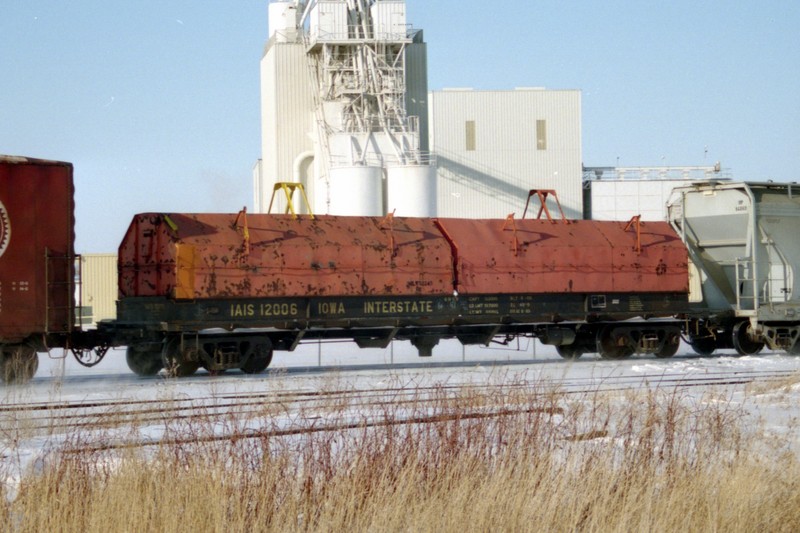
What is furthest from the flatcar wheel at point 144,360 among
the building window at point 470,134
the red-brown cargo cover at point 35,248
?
the building window at point 470,134

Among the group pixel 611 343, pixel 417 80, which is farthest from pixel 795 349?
pixel 417 80

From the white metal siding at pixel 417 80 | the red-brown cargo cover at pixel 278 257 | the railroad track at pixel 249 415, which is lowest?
the railroad track at pixel 249 415

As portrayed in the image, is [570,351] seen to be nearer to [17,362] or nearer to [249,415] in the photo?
[17,362]

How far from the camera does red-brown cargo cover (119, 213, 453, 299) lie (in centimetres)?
1964

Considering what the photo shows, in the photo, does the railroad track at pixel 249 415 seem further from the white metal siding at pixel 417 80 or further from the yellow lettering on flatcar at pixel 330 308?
the white metal siding at pixel 417 80

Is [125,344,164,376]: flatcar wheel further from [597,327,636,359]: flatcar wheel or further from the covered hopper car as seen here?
[597,327,636,359]: flatcar wheel

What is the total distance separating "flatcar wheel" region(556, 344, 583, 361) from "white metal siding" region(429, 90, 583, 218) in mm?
28372

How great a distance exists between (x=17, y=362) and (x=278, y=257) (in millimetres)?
5338

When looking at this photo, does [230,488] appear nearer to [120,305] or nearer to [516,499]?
[516,499]

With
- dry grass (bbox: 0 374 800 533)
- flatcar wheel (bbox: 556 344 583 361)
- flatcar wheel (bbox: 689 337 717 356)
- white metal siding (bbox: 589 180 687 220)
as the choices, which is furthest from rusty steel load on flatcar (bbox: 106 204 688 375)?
white metal siding (bbox: 589 180 687 220)

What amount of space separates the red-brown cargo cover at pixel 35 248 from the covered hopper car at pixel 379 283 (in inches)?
1.0

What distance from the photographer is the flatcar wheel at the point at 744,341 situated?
2469 cm

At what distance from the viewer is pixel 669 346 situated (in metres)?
24.4

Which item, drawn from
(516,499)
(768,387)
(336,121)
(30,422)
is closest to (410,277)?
(768,387)
